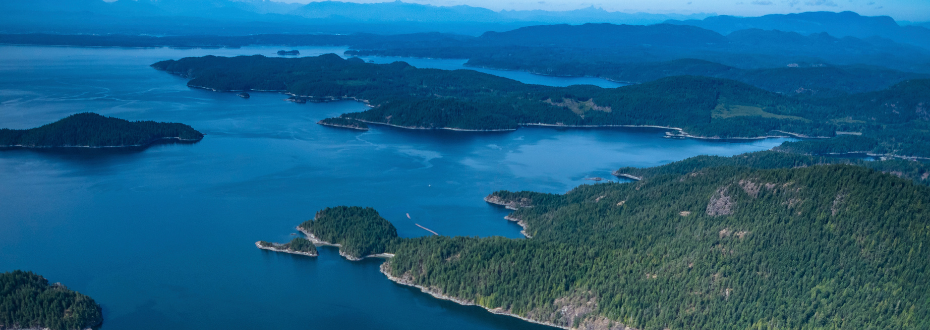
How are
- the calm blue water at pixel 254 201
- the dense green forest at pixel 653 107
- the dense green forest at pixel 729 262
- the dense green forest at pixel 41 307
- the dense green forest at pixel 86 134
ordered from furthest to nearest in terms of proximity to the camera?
the dense green forest at pixel 653 107 → the dense green forest at pixel 86 134 → the calm blue water at pixel 254 201 → the dense green forest at pixel 729 262 → the dense green forest at pixel 41 307

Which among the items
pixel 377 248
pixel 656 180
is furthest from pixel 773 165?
pixel 377 248

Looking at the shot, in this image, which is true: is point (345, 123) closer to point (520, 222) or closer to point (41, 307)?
point (520, 222)

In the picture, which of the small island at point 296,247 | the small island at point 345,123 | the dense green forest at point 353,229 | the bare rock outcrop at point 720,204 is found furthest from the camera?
the small island at point 345,123

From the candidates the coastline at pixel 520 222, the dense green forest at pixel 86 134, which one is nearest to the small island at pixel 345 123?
the dense green forest at pixel 86 134

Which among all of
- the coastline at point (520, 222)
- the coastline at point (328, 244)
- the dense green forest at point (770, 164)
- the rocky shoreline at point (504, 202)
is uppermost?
the dense green forest at point (770, 164)

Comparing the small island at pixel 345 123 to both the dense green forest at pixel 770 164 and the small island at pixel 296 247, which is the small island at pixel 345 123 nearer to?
the dense green forest at pixel 770 164

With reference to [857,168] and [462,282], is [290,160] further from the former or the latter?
[857,168]

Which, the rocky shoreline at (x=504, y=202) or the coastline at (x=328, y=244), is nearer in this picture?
the coastline at (x=328, y=244)

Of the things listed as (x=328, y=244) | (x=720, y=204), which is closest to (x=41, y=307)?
(x=328, y=244)
